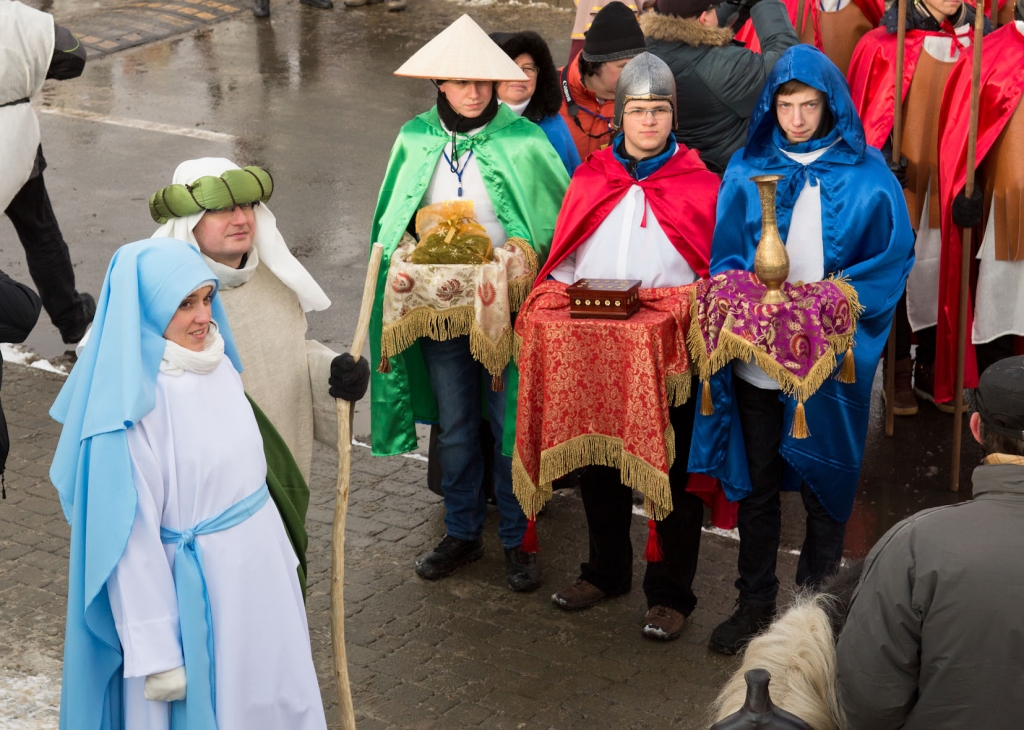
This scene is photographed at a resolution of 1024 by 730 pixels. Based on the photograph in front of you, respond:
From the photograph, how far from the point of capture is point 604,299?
5.38 m

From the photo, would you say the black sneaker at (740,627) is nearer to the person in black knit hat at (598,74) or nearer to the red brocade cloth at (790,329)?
the red brocade cloth at (790,329)

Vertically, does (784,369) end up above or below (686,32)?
below

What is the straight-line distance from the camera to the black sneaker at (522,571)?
621cm

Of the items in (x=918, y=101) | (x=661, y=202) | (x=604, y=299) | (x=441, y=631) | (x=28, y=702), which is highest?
(x=918, y=101)

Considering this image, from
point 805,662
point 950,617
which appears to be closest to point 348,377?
point 805,662

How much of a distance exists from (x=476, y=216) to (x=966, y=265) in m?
2.62

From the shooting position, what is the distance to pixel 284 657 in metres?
4.32

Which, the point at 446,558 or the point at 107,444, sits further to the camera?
the point at 446,558

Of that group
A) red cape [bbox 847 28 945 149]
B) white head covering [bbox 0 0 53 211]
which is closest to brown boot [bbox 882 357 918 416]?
red cape [bbox 847 28 945 149]

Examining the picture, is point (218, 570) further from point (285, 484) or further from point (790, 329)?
point (790, 329)

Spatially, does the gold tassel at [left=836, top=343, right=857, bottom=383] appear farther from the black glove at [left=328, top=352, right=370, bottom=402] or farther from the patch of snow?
the patch of snow

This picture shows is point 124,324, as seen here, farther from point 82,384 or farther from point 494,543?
point 494,543

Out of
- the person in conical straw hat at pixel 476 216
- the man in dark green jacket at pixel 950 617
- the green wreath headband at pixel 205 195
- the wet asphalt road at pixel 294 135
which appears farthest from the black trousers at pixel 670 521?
the man in dark green jacket at pixel 950 617

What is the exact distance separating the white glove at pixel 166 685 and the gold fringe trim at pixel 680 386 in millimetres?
2302
